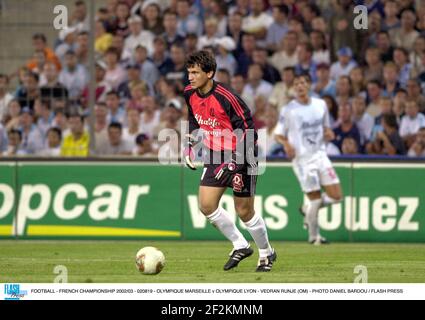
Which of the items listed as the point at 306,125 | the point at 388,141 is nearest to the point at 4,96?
the point at 306,125

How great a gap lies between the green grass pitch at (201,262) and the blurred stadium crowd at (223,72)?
190cm

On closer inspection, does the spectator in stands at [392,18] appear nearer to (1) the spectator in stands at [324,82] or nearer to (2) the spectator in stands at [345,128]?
(1) the spectator in stands at [324,82]

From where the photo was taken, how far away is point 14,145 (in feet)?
58.2

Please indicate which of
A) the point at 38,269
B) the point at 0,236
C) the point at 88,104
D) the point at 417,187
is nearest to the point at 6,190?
the point at 0,236

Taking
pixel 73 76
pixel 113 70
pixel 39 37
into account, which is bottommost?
pixel 73 76

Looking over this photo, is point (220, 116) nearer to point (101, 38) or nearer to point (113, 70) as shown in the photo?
point (113, 70)

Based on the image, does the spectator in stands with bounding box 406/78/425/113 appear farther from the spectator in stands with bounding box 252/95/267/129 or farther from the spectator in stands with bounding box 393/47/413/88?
the spectator in stands with bounding box 252/95/267/129

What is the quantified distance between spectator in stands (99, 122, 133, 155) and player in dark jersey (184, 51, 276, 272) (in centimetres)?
568

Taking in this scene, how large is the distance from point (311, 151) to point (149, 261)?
539cm

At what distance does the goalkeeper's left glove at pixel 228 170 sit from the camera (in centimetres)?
1192

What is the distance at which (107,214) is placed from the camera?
17.3 metres

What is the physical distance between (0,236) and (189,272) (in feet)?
19.5

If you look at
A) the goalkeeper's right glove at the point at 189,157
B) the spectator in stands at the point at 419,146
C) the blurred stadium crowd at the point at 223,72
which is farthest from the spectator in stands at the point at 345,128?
the goalkeeper's right glove at the point at 189,157

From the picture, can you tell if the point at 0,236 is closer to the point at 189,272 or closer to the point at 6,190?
the point at 6,190
